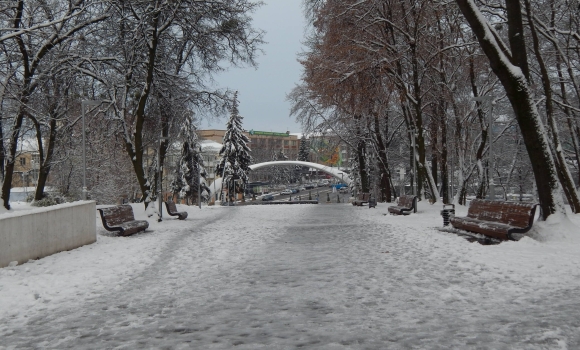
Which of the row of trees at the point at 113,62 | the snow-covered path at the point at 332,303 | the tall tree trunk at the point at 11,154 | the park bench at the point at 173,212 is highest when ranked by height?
the row of trees at the point at 113,62

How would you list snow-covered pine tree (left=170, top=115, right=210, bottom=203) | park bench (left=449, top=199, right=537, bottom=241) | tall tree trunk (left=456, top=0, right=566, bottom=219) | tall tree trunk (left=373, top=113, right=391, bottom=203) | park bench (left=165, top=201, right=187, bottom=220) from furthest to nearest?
1. snow-covered pine tree (left=170, top=115, right=210, bottom=203)
2. tall tree trunk (left=373, top=113, right=391, bottom=203)
3. park bench (left=165, top=201, right=187, bottom=220)
4. tall tree trunk (left=456, top=0, right=566, bottom=219)
5. park bench (left=449, top=199, right=537, bottom=241)

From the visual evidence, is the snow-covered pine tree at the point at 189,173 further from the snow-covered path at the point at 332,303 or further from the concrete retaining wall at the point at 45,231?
the snow-covered path at the point at 332,303

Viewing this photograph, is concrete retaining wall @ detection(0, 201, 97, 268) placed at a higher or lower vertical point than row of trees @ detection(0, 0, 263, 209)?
lower

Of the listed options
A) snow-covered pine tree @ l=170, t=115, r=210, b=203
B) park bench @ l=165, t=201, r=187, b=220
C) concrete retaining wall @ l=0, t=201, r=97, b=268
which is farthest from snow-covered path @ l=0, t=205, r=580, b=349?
snow-covered pine tree @ l=170, t=115, r=210, b=203

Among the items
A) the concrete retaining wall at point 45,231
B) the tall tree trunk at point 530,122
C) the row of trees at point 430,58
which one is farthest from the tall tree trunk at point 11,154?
the tall tree trunk at point 530,122

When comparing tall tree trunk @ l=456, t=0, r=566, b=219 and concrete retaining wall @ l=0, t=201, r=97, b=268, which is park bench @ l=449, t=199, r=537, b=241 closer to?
tall tree trunk @ l=456, t=0, r=566, b=219

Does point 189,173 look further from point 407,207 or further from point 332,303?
point 332,303

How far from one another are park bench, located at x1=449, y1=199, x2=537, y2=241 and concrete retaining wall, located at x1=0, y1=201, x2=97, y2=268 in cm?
844

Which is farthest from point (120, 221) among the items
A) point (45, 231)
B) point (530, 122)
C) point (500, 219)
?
point (530, 122)

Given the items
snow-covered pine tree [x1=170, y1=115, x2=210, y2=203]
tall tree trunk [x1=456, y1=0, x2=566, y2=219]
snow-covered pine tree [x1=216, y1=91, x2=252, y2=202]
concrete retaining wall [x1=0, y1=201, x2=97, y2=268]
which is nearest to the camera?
concrete retaining wall [x1=0, y1=201, x2=97, y2=268]

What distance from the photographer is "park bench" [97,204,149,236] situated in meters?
13.5

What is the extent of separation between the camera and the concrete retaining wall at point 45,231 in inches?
338

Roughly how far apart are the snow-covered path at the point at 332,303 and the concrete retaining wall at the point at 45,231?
6.31ft

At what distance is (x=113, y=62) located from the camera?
64.3 ft
